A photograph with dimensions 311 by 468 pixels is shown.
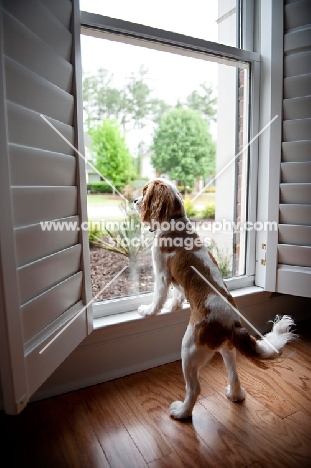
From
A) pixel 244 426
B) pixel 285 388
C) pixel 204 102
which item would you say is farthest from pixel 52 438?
pixel 204 102

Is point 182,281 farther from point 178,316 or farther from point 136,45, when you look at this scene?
point 136,45

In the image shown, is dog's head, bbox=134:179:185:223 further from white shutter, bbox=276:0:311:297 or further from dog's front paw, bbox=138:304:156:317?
white shutter, bbox=276:0:311:297

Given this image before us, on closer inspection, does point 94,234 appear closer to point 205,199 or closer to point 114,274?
point 114,274

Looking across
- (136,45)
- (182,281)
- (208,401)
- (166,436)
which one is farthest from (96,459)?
(136,45)

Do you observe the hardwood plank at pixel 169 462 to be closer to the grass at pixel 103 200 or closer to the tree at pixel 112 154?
the grass at pixel 103 200

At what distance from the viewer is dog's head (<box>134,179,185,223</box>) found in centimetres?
124

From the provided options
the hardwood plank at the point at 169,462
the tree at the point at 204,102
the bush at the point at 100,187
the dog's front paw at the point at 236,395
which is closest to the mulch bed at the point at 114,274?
the bush at the point at 100,187

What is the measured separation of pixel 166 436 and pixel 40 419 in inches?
20.3

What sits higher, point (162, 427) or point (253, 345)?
point (253, 345)

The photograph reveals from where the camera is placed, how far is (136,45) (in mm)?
1427

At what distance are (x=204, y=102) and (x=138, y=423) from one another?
1904 millimetres

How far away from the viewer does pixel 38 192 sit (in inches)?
33.5

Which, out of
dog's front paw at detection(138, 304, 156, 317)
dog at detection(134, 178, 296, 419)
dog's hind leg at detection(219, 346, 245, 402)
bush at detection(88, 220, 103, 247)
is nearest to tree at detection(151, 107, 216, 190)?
bush at detection(88, 220, 103, 247)

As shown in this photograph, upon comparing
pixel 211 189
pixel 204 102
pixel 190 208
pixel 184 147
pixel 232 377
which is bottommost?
pixel 232 377
